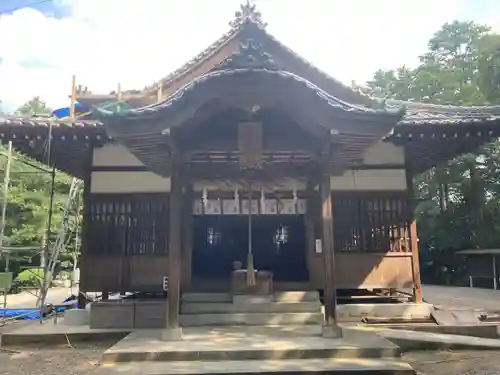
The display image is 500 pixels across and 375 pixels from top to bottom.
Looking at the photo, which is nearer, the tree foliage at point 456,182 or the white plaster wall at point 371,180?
the white plaster wall at point 371,180

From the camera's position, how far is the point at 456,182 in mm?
24656

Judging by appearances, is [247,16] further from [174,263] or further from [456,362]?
[456,362]

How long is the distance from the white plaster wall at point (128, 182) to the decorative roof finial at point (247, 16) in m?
5.65

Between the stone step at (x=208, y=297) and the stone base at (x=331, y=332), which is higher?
the stone step at (x=208, y=297)

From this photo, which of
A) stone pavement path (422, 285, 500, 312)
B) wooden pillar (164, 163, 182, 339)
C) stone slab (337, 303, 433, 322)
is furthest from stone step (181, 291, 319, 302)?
stone pavement path (422, 285, 500, 312)

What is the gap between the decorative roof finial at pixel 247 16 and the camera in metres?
12.4

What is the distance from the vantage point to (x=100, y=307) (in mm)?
8109

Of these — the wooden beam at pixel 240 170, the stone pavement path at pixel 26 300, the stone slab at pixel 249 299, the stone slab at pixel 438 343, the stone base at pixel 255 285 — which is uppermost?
the wooden beam at pixel 240 170

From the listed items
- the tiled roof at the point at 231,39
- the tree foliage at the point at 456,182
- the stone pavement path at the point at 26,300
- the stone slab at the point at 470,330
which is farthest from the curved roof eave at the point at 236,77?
the tree foliage at the point at 456,182

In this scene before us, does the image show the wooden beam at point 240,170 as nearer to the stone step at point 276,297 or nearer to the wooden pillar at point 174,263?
the wooden pillar at point 174,263

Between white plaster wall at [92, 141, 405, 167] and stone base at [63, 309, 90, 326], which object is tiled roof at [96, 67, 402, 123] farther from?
stone base at [63, 309, 90, 326]

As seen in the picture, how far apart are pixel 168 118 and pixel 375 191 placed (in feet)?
17.2

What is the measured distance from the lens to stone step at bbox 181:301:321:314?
8.01m

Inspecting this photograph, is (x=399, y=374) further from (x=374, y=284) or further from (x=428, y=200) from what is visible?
(x=428, y=200)
